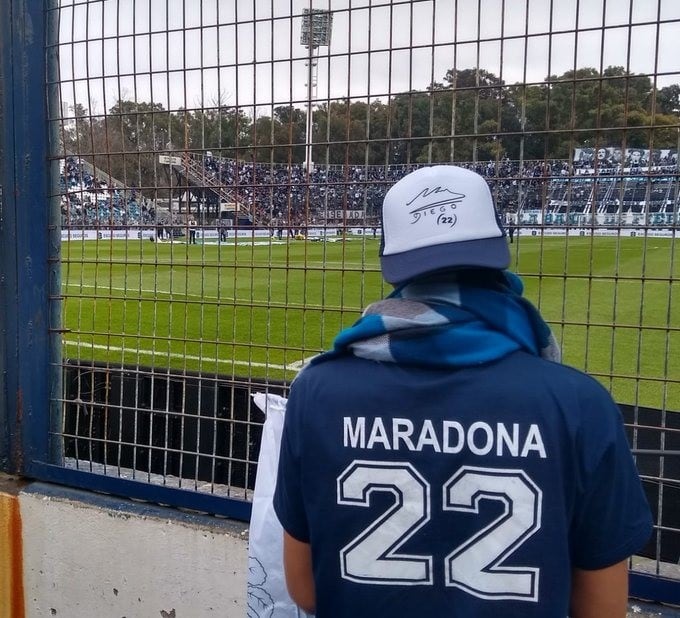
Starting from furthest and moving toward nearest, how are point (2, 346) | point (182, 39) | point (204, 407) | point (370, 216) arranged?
point (204, 407) < point (2, 346) < point (182, 39) < point (370, 216)

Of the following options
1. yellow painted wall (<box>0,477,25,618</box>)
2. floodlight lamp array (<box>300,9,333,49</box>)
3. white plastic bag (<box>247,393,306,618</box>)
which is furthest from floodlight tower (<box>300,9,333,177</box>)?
yellow painted wall (<box>0,477,25,618</box>)

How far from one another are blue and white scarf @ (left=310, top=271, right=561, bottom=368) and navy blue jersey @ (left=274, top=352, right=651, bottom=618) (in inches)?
1.2

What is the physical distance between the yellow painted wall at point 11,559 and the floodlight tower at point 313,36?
2.15 metres

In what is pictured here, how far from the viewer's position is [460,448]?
4.35 ft

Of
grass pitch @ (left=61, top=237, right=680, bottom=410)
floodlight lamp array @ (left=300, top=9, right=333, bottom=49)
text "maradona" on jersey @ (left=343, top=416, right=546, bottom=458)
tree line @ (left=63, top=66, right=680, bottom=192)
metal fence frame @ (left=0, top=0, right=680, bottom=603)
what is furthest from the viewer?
metal fence frame @ (left=0, top=0, right=680, bottom=603)

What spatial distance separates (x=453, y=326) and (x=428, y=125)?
1425mm

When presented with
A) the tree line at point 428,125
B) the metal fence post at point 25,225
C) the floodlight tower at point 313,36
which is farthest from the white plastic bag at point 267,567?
the metal fence post at point 25,225

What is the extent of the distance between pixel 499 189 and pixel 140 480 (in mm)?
1896

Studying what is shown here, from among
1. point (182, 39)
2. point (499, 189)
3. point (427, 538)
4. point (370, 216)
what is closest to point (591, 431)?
point (427, 538)

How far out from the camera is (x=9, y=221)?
11.2 ft

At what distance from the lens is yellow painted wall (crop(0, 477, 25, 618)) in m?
3.41

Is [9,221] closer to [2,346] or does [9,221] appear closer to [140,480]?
[2,346]

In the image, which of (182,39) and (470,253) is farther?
(182,39)
